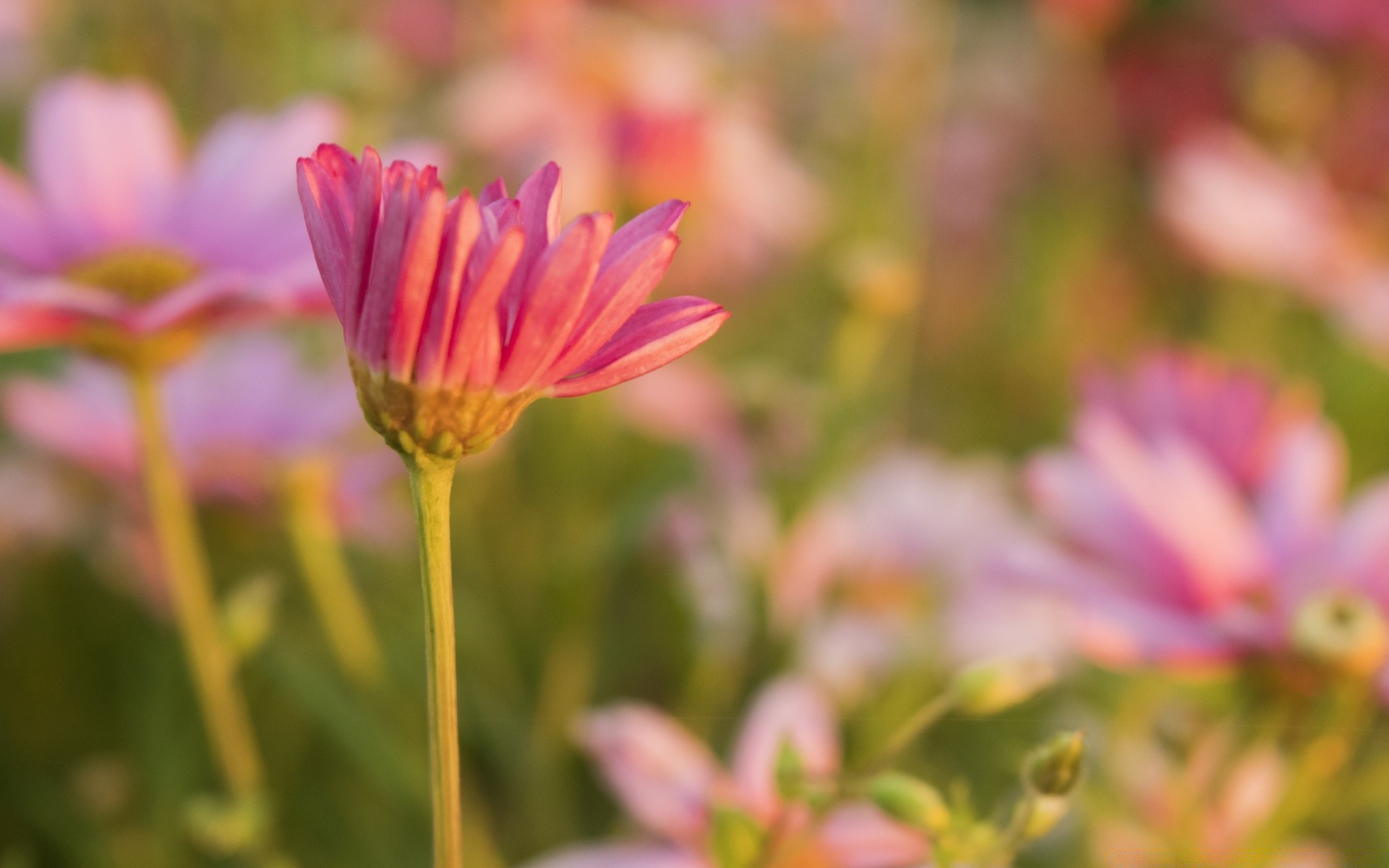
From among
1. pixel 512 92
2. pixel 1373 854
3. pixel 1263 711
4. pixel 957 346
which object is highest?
pixel 512 92

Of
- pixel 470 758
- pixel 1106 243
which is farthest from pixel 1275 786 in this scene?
pixel 1106 243

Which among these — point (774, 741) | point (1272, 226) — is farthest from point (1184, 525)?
point (1272, 226)

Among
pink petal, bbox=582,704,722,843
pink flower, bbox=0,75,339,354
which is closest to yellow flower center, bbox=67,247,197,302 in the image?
pink flower, bbox=0,75,339,354

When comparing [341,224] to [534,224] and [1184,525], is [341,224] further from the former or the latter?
[1184,525]

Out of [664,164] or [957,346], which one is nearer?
[664,164]

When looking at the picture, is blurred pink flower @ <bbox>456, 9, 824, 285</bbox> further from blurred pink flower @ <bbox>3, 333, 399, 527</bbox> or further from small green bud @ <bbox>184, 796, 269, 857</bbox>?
small green bud @ <bbox>184, 796, 269, 857</bbox>

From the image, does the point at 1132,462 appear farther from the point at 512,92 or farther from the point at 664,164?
the point at 512,92

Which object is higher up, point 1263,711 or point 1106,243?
point 1106,243

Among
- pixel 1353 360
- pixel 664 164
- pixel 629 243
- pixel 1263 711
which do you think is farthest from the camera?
pixel 1353 360
